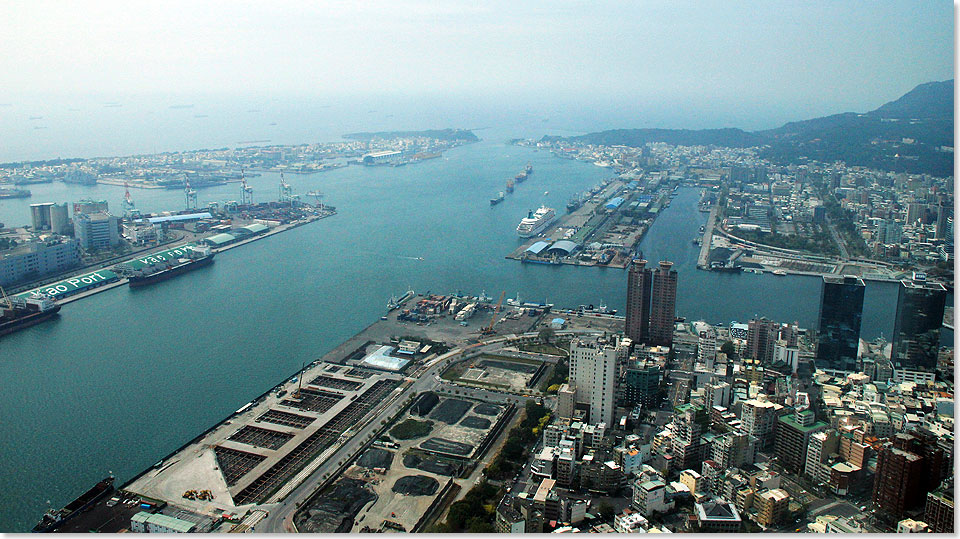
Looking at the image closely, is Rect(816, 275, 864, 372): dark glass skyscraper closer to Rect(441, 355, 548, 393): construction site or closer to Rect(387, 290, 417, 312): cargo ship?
Rect(441, 355, 548, 393): construction site

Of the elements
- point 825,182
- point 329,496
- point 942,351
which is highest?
point 825,182

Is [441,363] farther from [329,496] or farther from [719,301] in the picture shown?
[719,301]

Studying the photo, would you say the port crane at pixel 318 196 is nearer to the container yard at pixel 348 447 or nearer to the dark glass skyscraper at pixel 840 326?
the container yard at pixel 348 447

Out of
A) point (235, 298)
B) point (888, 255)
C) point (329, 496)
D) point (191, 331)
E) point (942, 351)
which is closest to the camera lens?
point (329, 496)

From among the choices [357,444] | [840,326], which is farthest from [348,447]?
[840,326]

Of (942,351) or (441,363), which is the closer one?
(942,351)

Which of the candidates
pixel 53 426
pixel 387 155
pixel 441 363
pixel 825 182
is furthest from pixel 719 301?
pixel 387 155

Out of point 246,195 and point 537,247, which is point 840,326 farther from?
point 246,195
